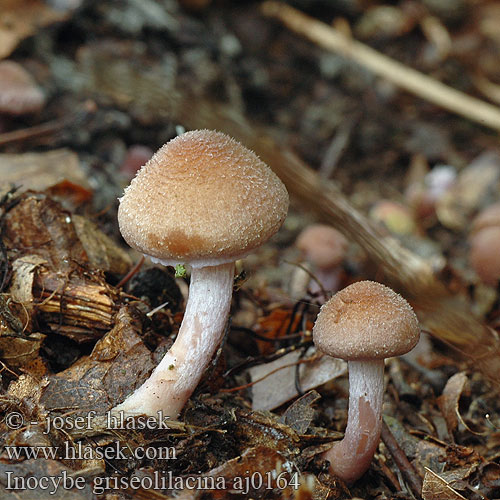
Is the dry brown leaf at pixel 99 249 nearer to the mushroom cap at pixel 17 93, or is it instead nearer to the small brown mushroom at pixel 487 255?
the mushroom cap at pixel 17 93

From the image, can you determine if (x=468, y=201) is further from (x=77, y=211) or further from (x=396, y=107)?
(x=77, y=211)

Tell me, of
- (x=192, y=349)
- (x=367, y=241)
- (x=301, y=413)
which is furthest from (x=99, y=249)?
(x=367, y=241)

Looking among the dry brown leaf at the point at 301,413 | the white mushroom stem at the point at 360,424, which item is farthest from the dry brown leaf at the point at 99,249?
the white mushroom stem at the point at 360,424

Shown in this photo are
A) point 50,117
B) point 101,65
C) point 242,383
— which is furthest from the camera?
point 101,65

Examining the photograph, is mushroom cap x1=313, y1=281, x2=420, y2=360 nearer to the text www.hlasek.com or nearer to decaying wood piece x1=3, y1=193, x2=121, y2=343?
the text www.hlasek.com

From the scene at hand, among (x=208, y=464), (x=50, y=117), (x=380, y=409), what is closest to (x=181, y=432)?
(x=208, y=464)
